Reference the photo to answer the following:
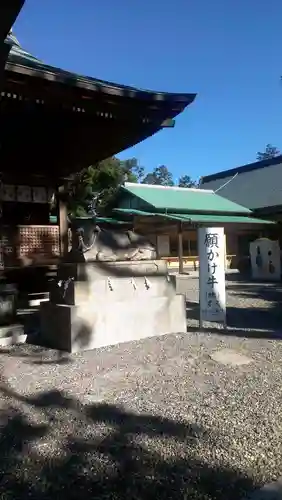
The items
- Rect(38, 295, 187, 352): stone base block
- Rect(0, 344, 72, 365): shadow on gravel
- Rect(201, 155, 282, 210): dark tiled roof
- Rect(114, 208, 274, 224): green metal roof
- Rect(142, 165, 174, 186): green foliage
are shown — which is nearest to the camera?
Rect(0, 344, 72, 365): shadow on gravel

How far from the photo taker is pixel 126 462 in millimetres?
2490


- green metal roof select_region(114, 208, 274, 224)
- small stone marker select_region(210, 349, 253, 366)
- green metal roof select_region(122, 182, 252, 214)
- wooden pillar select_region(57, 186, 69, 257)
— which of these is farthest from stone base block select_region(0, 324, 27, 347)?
green metal roof select_region(122, 182, 252, 214)

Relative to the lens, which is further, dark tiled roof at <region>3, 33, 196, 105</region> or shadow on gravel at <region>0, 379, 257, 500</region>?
dark tiled roof at <region>3, 33, 196, 105</region>

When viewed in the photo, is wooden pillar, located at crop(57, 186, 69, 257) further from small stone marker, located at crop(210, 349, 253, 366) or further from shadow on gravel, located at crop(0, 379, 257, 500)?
shadow on gravel, located at crop(0, 379, 257, 500)

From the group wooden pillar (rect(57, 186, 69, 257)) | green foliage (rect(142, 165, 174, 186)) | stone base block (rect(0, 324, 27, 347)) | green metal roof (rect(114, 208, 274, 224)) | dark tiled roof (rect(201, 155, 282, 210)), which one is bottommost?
stone base block (rect(0, 324, 27, 347))

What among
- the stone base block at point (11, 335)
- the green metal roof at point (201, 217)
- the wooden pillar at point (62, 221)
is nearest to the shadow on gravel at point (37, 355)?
the stone base block at point (11, 335)

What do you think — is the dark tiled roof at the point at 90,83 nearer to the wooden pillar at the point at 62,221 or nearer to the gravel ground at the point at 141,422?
the gravel ground at the point at 141,422

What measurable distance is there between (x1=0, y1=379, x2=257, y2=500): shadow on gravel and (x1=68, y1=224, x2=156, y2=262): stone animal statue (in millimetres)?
2524

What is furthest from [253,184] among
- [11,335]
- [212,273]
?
[11,335]

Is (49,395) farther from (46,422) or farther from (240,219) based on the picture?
(240,219)

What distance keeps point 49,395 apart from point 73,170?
577 centimetres

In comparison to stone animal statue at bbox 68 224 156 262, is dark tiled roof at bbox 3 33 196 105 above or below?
above

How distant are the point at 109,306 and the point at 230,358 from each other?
1.64 meters

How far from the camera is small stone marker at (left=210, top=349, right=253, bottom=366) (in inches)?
179
